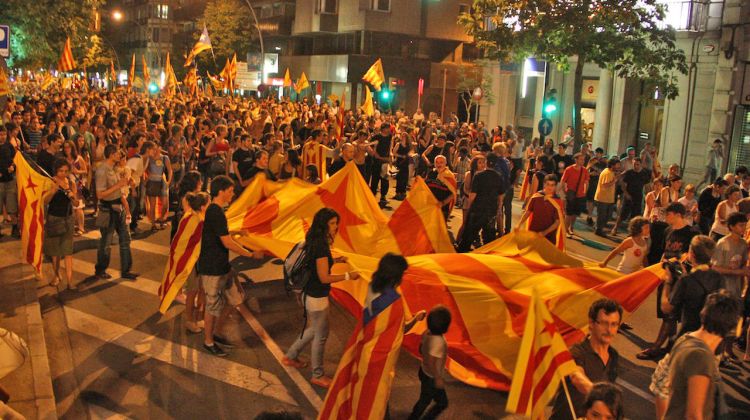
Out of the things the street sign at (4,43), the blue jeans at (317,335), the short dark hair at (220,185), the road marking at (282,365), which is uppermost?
the street sign at (4,43)

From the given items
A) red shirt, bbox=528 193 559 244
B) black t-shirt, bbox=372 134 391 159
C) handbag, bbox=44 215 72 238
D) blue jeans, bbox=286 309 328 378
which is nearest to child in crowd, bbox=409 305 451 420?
blue jeans, bbox=286 309 328 378

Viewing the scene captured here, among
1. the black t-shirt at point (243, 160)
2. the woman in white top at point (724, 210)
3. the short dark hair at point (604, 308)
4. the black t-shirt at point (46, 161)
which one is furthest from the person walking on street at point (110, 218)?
the woman in white top at point (724, 210)

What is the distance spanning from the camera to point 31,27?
29172 mm

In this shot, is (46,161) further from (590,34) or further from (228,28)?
(228,28)

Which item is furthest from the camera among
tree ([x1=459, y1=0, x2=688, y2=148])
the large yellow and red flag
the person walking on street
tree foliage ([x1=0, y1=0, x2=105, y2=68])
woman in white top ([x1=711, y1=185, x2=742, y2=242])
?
tree foliage ([x1=0, y1=0, x2=105, y2=68])

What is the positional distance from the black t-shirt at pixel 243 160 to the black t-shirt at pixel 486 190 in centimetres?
373

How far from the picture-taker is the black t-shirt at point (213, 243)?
27.2 ft

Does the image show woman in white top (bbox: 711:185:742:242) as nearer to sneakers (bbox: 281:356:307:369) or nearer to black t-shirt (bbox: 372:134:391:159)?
sneakers (bbox: 281:356:307:369)

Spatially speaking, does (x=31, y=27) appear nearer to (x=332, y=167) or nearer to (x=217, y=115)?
(x=217, y=115)

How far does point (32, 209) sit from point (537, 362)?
289 inches

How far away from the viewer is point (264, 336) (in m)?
9.25

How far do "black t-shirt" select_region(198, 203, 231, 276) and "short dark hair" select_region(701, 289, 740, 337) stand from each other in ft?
15.9

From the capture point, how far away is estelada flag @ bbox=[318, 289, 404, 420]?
6121 mm

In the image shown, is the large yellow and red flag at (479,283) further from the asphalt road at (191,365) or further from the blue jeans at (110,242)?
the blue jeans at (110,242)
